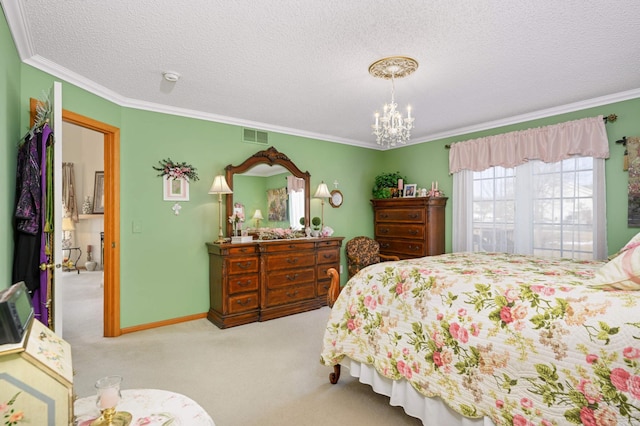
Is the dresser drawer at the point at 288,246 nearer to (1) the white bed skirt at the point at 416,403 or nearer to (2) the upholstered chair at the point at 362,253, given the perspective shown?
(2) the upholstered chair at the point at 362,253

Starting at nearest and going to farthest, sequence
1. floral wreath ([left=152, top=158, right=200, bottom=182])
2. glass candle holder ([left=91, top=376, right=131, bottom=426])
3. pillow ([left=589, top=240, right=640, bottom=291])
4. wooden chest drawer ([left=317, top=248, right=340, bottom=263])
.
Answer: glass candle holder ([left=91, top=376, right=131, bottom=426]) → pillow ([left=589, top=240, right=640, bottom=291]) → floral wreath ([left=152, top=158, right=200, bottom=182]) → wooden chest drawer ([left=317, top=248, right=340, bottom=263])

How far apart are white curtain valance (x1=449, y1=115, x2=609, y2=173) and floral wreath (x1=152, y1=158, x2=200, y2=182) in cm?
361

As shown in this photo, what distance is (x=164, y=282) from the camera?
3.76 meters

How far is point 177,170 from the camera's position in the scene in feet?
12.5

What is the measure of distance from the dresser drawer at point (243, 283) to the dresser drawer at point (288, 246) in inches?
14.8

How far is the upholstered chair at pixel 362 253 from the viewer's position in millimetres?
5148

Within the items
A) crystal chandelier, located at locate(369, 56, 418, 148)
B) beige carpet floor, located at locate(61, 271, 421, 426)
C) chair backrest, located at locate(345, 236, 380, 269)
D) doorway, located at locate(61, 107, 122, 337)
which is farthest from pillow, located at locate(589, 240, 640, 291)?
doorway, located at locate(61, 107, 122, 337)

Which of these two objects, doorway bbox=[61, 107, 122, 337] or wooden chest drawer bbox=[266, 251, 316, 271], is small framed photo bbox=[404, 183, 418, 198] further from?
doorway bbox=[61, 107, 122, 337]

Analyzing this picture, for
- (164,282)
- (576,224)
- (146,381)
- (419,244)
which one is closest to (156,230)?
(164,282)

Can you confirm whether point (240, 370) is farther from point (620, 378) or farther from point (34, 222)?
point (620, 378)

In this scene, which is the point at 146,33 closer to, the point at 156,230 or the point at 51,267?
the point at 51,267

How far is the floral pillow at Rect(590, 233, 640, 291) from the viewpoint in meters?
1.48

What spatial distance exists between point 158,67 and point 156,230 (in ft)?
6.03

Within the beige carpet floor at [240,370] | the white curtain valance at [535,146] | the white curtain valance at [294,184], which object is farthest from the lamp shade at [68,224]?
the white curtain valance at [535,146]
